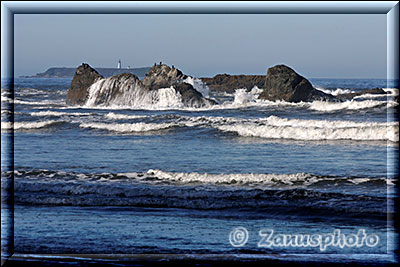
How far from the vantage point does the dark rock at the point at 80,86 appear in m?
9.25

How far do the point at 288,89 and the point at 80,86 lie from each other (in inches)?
170

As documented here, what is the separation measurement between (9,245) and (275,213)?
8.43 ft

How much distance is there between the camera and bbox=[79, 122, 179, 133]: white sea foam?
10.7 meters

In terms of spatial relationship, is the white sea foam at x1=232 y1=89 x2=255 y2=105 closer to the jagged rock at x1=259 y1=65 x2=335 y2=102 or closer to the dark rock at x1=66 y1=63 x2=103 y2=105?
the jagged rock at x1=259 y1=65 x2=335 y2=102

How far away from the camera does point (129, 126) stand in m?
10.8

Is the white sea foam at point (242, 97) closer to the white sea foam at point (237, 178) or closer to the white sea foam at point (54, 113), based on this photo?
the white sea foam at point (54, 113)

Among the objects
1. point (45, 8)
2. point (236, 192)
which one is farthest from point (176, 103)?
point (45, 8)

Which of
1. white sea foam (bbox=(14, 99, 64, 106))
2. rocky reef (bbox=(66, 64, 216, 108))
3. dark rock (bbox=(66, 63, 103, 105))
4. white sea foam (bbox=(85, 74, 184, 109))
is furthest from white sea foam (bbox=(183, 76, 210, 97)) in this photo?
white sea foam (bbox=(14, 99, 64, 106))

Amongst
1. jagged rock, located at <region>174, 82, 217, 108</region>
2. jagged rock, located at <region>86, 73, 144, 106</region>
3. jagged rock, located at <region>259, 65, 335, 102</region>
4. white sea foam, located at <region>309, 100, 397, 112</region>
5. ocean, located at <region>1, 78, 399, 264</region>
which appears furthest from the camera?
jagged rock, located at <region>86, 73, 144, 106</region>

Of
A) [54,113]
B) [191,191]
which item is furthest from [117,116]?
[191,191]

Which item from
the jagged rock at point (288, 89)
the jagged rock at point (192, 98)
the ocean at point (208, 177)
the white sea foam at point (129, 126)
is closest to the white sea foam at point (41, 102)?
the ocean at point (208, 177)

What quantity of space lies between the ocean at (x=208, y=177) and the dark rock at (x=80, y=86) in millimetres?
201

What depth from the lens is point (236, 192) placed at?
6340 mm

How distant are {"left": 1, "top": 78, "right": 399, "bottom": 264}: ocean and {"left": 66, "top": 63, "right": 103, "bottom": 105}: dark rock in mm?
201
